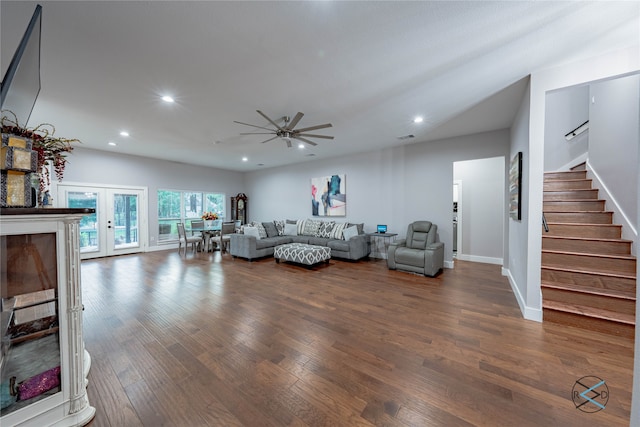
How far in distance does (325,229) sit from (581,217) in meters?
4.74

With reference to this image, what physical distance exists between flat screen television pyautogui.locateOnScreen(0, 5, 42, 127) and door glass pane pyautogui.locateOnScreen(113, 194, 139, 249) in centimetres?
510

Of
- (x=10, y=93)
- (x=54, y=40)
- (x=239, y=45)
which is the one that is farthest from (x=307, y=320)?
(x=54, y=40)

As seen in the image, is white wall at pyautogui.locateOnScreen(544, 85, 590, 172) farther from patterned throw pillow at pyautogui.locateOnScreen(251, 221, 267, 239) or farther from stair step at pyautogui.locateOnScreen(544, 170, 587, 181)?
patterned throw pillow at pyautogui.locateOnScreen(251, 221, 267, 239)

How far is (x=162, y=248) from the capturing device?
7105 millimetres

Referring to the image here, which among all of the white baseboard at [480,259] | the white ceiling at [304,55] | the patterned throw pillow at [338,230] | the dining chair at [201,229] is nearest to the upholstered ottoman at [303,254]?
the patterned throw pillow at [338,230]

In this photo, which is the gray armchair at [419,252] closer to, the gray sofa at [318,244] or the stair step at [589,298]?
the gray sofa at [318,244]

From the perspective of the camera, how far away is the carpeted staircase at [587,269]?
2393 mm

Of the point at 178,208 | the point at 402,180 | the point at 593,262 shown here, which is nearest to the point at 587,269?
the point at 593,262

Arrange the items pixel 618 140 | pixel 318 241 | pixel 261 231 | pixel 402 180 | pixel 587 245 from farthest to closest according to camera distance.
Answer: pixel 261 231, pixel 318 241, pixel 402 180, pixel 618 140, pixel 587 245

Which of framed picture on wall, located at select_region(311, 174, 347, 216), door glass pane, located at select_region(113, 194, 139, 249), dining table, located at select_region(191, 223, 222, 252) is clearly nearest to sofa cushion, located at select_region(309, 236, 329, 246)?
framed picture on wall, located at select_region(311, 174, 347, 216)

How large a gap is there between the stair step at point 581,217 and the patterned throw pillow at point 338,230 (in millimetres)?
3841

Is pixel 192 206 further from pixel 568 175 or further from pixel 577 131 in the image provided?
pixel 577 131

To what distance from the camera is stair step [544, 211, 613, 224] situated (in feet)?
10.6

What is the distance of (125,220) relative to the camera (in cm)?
654
